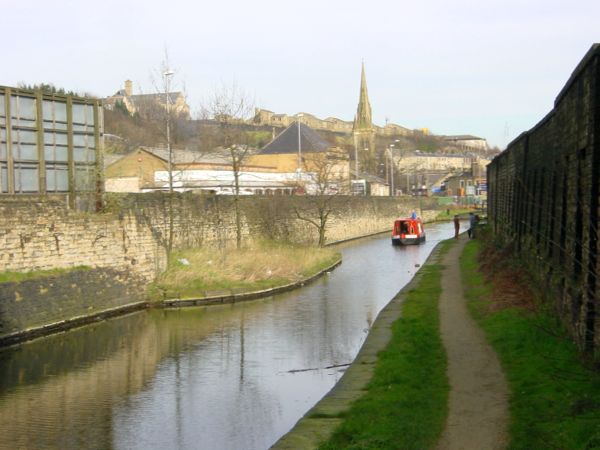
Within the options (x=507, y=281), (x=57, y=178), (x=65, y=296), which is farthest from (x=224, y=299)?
(x=507, y=281)

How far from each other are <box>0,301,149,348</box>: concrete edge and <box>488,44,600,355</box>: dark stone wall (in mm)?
12145

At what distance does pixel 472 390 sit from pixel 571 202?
4.01 metres

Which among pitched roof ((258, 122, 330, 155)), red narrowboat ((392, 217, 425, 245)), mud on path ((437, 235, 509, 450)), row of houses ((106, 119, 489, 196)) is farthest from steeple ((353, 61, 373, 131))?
mud on path ((437, 235, 509, 450))

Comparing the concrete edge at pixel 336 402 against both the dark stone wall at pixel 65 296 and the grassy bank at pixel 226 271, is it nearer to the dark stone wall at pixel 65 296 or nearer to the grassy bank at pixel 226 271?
the dark stone wall at pixel 65 296

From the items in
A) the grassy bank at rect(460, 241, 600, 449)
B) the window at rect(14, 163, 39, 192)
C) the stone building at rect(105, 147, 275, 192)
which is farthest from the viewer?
the stone building at rect(105, 147, 275, 192)

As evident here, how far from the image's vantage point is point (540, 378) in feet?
35.1

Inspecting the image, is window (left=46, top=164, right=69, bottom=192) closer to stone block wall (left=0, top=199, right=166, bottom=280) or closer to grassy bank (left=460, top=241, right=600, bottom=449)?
stone block wall (left=0, top=199, right=166, bottom=280)

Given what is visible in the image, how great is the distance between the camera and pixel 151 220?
27312 millimetres

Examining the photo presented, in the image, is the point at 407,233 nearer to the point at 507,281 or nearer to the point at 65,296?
the point at 507,281

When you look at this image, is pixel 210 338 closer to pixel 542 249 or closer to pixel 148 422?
pixel 148 422

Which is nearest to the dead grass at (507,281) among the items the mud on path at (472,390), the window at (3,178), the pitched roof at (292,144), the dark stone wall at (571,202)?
the dark stone wall at (571,202)

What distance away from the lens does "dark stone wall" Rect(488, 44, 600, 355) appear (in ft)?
35.5

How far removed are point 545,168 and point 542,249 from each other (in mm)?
2254

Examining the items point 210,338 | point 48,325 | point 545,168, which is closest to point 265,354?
point 210,338
